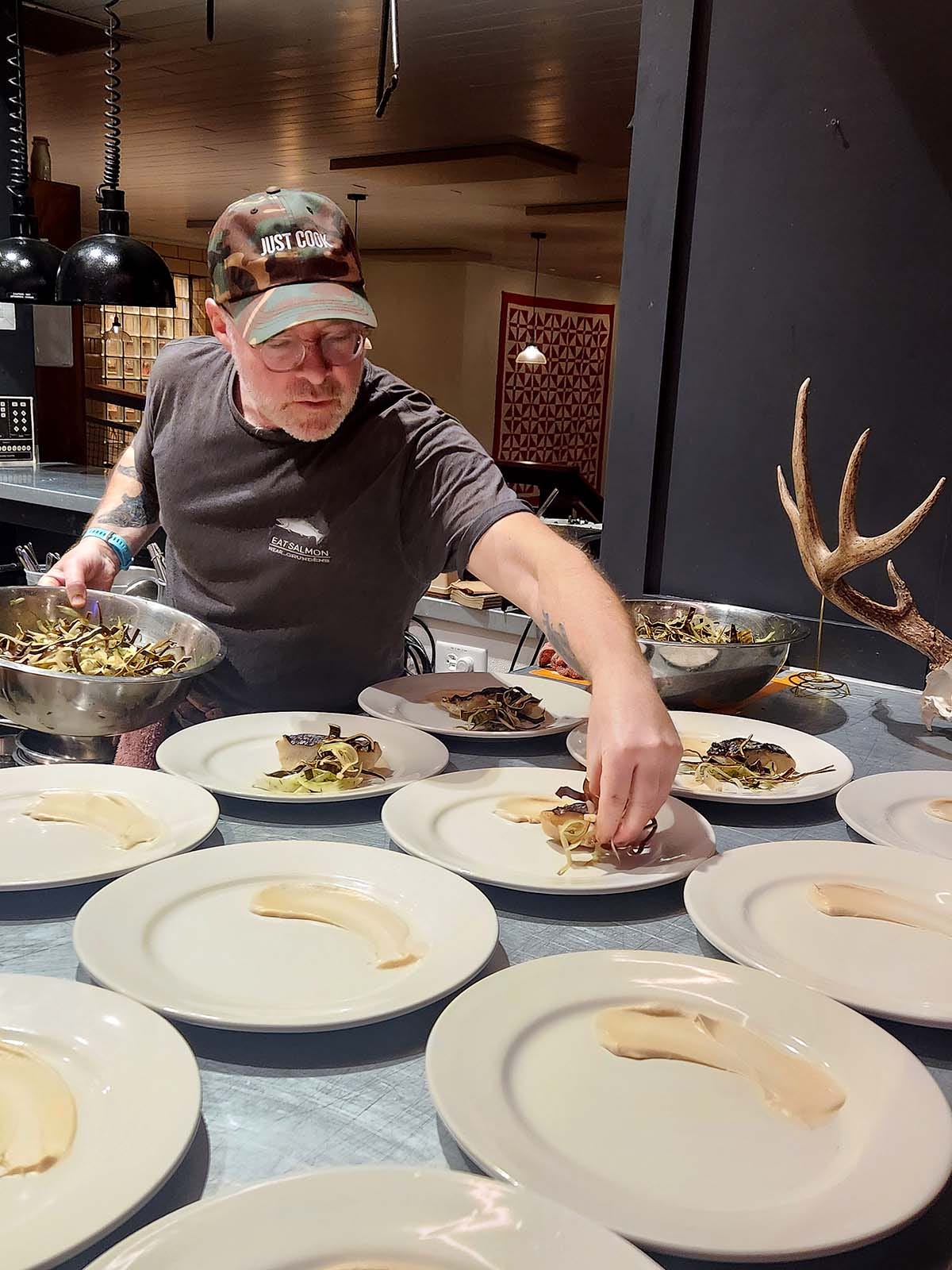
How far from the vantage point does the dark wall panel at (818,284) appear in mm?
2291

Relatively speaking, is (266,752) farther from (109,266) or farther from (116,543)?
(109,266)

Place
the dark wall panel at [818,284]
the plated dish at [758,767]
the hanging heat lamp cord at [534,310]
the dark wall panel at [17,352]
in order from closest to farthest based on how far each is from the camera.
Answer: the plated dish at [758,767] < the dark wall panel at [818,284] < the dark wall panel at [17,352] < the hanging heat lamp cord at [534,310]

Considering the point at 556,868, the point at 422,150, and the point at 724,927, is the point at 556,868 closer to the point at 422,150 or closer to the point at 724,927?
the point at 724,927

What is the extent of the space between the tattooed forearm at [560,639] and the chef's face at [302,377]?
0.58 meters

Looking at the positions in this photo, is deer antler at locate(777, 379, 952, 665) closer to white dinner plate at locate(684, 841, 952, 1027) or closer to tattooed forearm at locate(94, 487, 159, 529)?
white dinner plate at locate(684, 841, 952, 1027)

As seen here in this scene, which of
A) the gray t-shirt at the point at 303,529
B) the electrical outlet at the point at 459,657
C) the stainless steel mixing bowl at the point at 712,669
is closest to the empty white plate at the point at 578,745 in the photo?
the stainless steel mixing bowl at the point at 712,669

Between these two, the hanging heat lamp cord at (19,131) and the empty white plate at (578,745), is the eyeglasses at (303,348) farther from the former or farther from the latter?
the hanging heat lamp cord at (19,131)

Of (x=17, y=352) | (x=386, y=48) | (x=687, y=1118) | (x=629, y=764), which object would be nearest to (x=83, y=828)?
(x=629, y=764)

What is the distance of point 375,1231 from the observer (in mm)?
650

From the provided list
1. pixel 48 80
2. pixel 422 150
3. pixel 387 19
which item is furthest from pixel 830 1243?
pixel 422 150

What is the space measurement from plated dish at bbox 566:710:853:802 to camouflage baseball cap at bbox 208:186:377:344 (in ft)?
2.57

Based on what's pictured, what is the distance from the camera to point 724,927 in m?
1.06

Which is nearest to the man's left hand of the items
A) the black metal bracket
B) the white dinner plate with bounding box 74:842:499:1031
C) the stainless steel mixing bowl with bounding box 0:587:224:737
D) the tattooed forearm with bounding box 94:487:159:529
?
the white dinner plate with bounding box 74:842:499:1031

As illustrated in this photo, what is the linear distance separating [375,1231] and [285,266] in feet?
4.67
